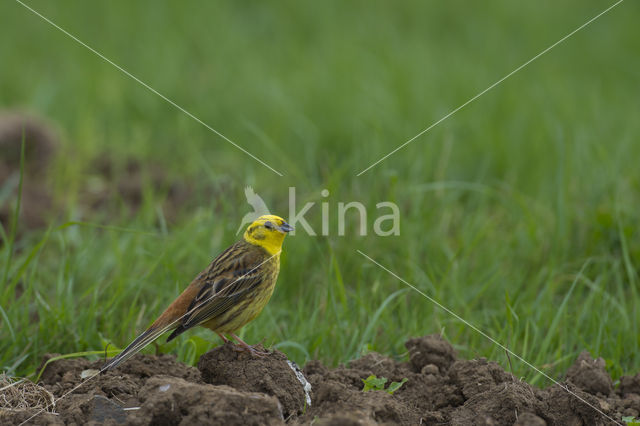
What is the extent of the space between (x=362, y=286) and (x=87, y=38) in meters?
6.19

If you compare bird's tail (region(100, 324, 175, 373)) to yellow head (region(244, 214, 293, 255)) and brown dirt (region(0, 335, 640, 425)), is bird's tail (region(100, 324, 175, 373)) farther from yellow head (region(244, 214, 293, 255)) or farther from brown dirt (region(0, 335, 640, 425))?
yellow head (region(244, 214, 293, 255))

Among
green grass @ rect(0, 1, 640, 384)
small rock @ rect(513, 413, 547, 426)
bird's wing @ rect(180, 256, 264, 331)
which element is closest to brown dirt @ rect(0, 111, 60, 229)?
green grass @ rect(0, 1, 640, 384)

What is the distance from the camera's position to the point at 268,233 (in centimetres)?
378

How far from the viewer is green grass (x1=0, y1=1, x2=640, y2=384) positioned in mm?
4500

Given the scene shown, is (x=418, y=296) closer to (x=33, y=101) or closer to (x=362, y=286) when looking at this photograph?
(x=362, y=286)

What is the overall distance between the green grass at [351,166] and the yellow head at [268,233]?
610 millimetres

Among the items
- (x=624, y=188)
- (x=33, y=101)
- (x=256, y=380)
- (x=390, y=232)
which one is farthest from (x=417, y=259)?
(x=33, y=101)

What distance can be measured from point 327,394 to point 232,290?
706mm

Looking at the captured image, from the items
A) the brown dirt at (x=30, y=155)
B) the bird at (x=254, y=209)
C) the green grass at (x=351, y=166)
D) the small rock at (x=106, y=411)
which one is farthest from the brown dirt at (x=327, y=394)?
the brown dirt at (x=30, y=155)

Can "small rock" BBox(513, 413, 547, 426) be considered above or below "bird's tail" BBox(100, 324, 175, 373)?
below

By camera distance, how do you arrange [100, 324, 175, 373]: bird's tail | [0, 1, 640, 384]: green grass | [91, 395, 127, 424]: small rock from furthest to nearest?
[0, 1, 640, 384]: green grass
[100, 324, 175, 373]: bird's tail
[91, 395, 127, 424]: small rock

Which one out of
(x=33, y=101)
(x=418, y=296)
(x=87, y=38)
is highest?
(x=87, y=38)

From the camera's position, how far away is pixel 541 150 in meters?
7.26

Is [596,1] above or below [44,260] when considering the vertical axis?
above
